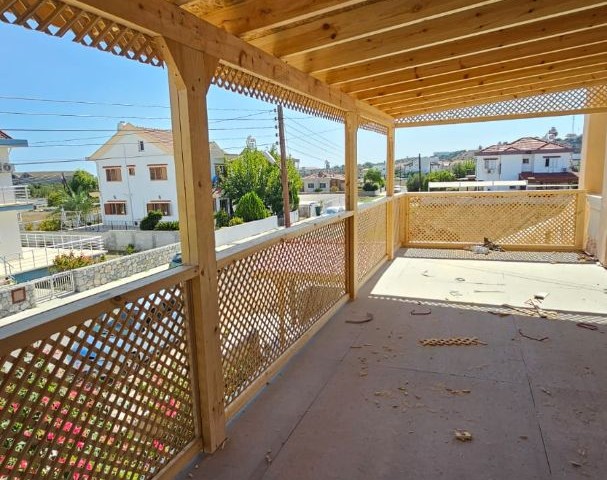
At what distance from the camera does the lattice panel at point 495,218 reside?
727cm

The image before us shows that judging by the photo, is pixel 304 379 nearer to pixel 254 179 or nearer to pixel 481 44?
pixel 481 44

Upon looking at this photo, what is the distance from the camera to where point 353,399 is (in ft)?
9.20

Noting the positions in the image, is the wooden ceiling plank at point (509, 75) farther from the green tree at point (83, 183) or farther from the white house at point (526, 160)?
the white house at point (526, 160)

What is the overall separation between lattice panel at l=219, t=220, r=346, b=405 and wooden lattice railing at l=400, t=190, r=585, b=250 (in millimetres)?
4080

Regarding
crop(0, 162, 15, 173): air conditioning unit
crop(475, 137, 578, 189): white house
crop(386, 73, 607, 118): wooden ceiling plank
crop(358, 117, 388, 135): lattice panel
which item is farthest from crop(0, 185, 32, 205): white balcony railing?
crop(475, 137, 578, 189): white house

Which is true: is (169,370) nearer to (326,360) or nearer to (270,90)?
(326,360)

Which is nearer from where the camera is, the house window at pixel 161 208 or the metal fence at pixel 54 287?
the metal fence at pixel 54 287

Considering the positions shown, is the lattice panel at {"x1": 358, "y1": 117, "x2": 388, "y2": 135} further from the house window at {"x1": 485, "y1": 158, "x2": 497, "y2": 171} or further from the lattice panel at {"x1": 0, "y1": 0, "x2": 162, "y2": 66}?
the house window at {"x1": 485, "y1": 158, "x2": 497, "y2": 171}

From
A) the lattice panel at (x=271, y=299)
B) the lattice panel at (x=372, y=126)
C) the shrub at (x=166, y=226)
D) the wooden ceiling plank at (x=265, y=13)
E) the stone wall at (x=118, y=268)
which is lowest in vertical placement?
the stone wall at (x=118, y=268)

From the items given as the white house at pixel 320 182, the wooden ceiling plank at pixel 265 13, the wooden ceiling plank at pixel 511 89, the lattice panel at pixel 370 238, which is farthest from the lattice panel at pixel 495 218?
the white house at pixel 320 182

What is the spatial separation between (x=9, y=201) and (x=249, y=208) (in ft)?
52.7

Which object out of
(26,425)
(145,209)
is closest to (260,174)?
(145,209)

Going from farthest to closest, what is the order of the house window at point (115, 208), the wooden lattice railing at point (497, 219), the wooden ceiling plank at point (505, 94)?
the house window at point (115, 208) → the wooden lattice railing at point (497, 219) → the wooden ceiling plank at point (505, 94)

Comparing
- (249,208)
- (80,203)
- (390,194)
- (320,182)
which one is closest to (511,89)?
(390,194)
